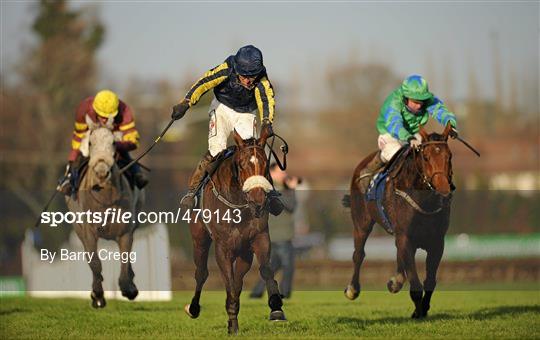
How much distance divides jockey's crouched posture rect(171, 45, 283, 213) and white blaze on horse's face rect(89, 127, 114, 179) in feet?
4.74

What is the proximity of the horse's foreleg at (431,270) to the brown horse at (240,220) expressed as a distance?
224cm

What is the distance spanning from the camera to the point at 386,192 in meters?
14.5

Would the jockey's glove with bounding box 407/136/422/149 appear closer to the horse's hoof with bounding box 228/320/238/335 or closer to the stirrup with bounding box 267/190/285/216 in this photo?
the stirrup with bounding box 267/190/285/216

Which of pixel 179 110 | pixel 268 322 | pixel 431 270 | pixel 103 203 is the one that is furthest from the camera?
pixel 103 203

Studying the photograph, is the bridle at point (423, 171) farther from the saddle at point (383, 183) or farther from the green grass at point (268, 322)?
the green grass at point (268, 322)

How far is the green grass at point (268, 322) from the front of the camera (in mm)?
12883

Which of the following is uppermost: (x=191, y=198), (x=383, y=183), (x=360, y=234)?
(x=383, y=183)

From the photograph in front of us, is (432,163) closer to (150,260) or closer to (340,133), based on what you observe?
(150,260)

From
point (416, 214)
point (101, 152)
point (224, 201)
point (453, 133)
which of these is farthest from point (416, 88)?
point (101, 152)

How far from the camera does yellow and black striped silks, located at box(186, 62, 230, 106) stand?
13.1 meters

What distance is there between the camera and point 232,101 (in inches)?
535

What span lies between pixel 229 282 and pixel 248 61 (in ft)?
7.85

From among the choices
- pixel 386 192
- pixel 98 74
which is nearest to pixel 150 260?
pixel 386 192

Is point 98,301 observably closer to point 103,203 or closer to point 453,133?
point 103,203
